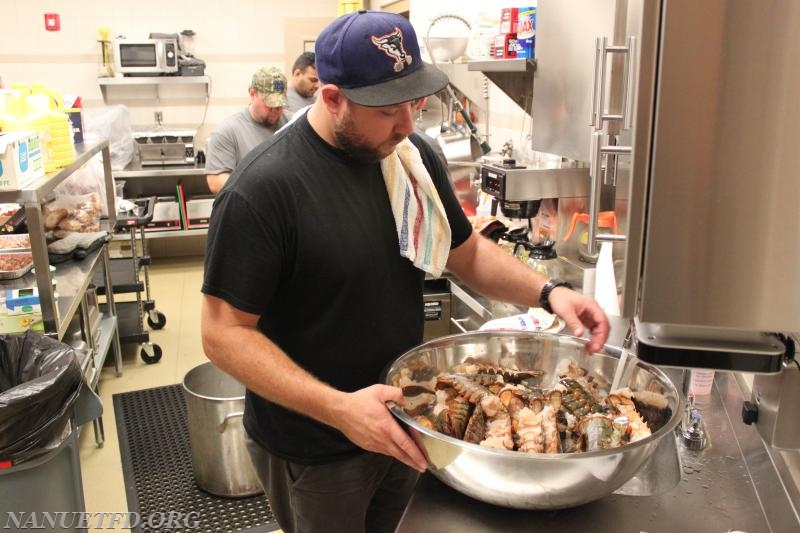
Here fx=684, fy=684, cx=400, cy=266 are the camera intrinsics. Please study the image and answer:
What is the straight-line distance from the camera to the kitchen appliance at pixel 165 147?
18.2ft

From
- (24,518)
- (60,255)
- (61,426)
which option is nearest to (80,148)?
(60,255)

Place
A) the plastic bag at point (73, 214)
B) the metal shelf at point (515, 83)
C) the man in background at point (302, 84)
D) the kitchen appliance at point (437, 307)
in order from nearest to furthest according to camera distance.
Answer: the metal shelf at point (515, 83) → the kitchen appliance at point (437, 307) → the plastic bag at point (73, 214) → the man in background at point (302, 84)

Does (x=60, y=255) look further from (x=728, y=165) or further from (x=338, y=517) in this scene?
(x=728, y=165)

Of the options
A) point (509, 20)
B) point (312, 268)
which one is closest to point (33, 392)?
point (312, 268)

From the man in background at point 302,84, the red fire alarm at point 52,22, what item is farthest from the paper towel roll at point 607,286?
the red fire alarm at point 52,22

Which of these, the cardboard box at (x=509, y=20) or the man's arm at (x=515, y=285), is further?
the cardboard box at (x=509, y=20)

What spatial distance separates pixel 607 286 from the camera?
183 centimetres

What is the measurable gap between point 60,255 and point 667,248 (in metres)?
2.89

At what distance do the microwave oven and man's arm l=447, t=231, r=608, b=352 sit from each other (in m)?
4.77

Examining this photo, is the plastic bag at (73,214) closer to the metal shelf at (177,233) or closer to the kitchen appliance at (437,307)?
the kitchen appliance at (437,307)

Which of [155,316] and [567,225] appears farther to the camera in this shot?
[155,316]

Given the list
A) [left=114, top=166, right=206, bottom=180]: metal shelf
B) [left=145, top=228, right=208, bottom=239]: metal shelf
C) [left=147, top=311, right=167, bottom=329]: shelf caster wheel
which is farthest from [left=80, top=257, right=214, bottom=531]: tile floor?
[left=114, top=166, right=206, bottom=180]: metal shelf

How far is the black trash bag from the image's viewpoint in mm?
1860

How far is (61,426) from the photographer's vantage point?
202 cm
